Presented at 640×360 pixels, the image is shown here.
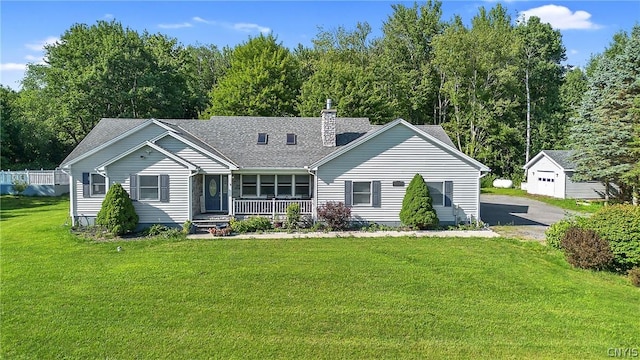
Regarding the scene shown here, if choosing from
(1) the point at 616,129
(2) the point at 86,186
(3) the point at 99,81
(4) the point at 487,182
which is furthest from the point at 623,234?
(3) the point at 99,81

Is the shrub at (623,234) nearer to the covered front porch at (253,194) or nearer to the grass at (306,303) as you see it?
the grass at (306,303)

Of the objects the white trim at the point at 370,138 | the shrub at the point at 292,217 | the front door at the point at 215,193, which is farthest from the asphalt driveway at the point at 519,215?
the front door at the point at 215,193

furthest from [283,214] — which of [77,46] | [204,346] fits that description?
[77,46]

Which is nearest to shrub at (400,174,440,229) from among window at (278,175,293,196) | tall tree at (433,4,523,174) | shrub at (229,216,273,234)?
window at (278,175,293,196)

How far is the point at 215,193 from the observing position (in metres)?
19.6

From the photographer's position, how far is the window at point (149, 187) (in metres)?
17.4

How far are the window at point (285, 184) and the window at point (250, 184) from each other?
1128 mm

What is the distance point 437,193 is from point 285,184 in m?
6.99

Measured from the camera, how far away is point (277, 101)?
38531 millimetres

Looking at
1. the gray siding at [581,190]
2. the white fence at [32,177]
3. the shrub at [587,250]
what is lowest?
the shrub at [587,250]

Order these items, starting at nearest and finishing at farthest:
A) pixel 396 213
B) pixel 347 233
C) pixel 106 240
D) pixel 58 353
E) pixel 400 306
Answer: pixel 58 353 < pixel 400 306 < pixel 106 240 < pixel 347 233 < pixel 396 213

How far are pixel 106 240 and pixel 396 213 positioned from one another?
11790 mm

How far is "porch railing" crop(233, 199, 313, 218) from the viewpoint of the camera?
732 inches

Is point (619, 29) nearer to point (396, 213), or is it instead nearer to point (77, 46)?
point (396, 213)
